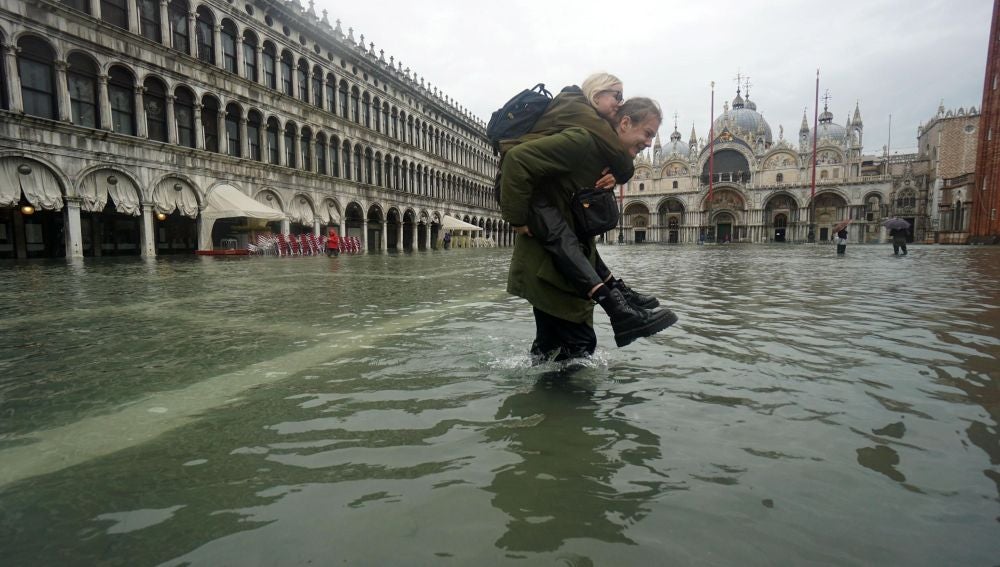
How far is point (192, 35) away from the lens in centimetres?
2123

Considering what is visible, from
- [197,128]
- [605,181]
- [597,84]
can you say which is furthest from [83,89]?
[605,181]

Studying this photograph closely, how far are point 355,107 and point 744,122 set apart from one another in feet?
222

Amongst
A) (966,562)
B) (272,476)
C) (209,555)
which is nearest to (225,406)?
(272,476)

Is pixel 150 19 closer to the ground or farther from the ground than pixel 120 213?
farther from the ground

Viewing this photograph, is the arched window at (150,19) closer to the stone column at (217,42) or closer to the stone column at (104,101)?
the stone column at (217,42)

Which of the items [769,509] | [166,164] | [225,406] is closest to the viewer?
[769,509]

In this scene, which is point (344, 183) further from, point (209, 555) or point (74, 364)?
point (209, 555)

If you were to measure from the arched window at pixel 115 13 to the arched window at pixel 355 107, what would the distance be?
14.2 metres

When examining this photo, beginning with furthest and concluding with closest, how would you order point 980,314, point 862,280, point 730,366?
1. point 862,280
2. point 980,314
3. point 730,366

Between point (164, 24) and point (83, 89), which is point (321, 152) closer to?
point (164, 24)

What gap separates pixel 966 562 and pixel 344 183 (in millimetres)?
32025

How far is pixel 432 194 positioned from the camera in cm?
4316

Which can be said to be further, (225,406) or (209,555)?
(225,406)

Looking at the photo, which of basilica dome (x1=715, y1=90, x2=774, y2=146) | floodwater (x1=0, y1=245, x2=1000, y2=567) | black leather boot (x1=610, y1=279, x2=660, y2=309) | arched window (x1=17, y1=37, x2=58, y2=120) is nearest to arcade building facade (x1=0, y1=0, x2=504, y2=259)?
arched window (x1=17, y1=37, x2=58, y2=120)
